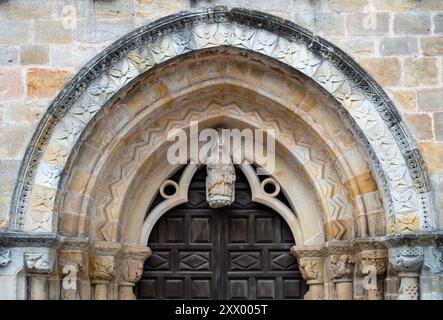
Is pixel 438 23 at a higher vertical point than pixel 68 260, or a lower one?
higher

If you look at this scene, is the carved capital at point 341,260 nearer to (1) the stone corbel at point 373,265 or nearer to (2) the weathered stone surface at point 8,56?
(1) the stone corbel at point 373,265

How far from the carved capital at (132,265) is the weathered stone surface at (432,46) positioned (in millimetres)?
3079

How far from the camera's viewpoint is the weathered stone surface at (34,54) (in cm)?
825

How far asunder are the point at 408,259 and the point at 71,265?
282 cm

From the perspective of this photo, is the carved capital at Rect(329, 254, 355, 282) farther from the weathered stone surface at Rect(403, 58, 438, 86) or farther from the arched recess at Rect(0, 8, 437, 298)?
the weathered stone surface at Rect(403, 58, 438, 86)

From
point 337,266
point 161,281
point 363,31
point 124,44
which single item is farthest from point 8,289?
point 363,31

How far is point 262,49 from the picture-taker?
27.2 feet

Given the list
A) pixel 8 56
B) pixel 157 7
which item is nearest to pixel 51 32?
pixel 8 56

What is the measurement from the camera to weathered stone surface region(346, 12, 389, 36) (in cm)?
833

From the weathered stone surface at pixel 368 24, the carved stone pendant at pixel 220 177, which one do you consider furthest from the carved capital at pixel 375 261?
the weathered stone surface at pixel 368 24

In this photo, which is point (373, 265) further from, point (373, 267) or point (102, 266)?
point (102, 266)

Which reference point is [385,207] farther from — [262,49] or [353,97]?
[262,49]

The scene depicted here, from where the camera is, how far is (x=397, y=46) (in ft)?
27.2

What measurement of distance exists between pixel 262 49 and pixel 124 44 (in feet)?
3.88
